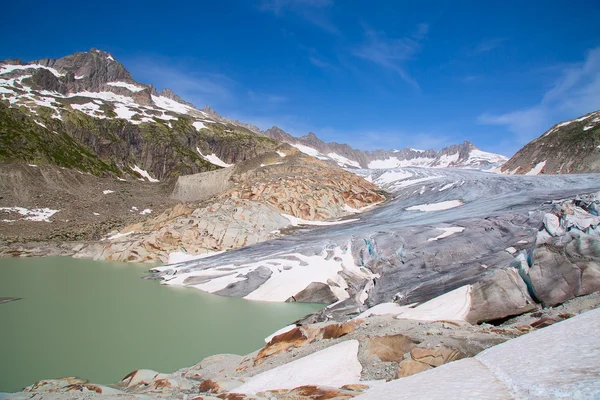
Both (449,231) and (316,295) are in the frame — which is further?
(449,231)

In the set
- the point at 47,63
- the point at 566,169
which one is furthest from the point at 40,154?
the point at 47,63

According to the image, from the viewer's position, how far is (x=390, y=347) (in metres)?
8.45

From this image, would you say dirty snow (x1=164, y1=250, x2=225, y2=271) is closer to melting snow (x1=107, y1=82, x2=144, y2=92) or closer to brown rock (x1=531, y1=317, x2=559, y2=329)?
brown rock (x1=531, y1=317, x2=559, y2=329)

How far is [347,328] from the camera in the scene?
36.4 ft

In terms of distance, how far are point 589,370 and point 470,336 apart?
12.1 feet

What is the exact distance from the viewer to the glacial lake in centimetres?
1230

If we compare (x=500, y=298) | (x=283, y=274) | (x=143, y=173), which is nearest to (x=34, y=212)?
(x=283, y=274)

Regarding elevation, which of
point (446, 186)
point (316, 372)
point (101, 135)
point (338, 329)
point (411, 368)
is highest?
point (101, 135)

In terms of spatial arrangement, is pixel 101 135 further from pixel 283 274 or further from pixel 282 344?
pixel 282 344

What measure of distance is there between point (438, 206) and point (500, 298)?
91.0ft

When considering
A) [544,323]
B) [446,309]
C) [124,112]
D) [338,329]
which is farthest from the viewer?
[124,112]

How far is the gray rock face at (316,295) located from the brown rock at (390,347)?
12.1 meters

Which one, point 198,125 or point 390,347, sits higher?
point 198,125

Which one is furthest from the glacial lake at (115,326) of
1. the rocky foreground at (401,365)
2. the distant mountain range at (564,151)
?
the distant mountain range at (564,151)
